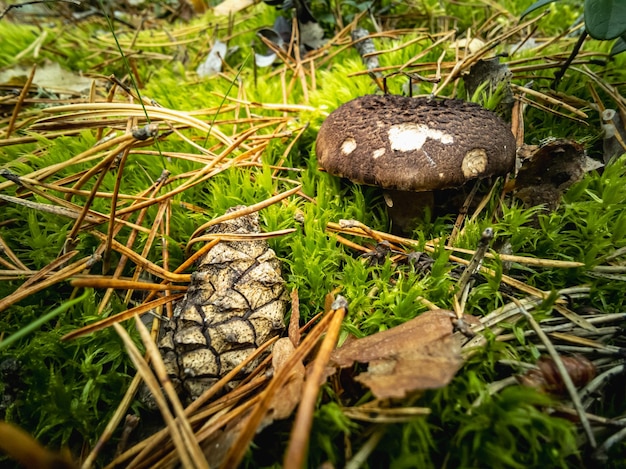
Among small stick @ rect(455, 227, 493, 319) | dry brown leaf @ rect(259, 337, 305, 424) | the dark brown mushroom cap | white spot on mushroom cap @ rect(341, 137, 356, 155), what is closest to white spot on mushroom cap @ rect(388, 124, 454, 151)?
the dark brown mushroom cap

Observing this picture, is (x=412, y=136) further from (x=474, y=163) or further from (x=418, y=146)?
(x=474, y=163)

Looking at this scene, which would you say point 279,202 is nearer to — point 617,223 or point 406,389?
point 406,389

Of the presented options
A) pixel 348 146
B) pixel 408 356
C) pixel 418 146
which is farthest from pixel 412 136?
pixel 408 356

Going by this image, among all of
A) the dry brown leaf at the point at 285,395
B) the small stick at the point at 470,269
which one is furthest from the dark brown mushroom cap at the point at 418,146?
the dry brown leaf at the point at 285,395

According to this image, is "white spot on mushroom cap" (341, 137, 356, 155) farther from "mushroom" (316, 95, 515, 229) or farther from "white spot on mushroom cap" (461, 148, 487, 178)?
"white spot on mushroom cap" (461, 148, 487, 178)

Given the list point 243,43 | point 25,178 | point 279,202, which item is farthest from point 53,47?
point 279,202

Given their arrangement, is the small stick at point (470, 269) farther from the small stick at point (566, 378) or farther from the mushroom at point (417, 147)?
the mushroom at point (417, 147)
